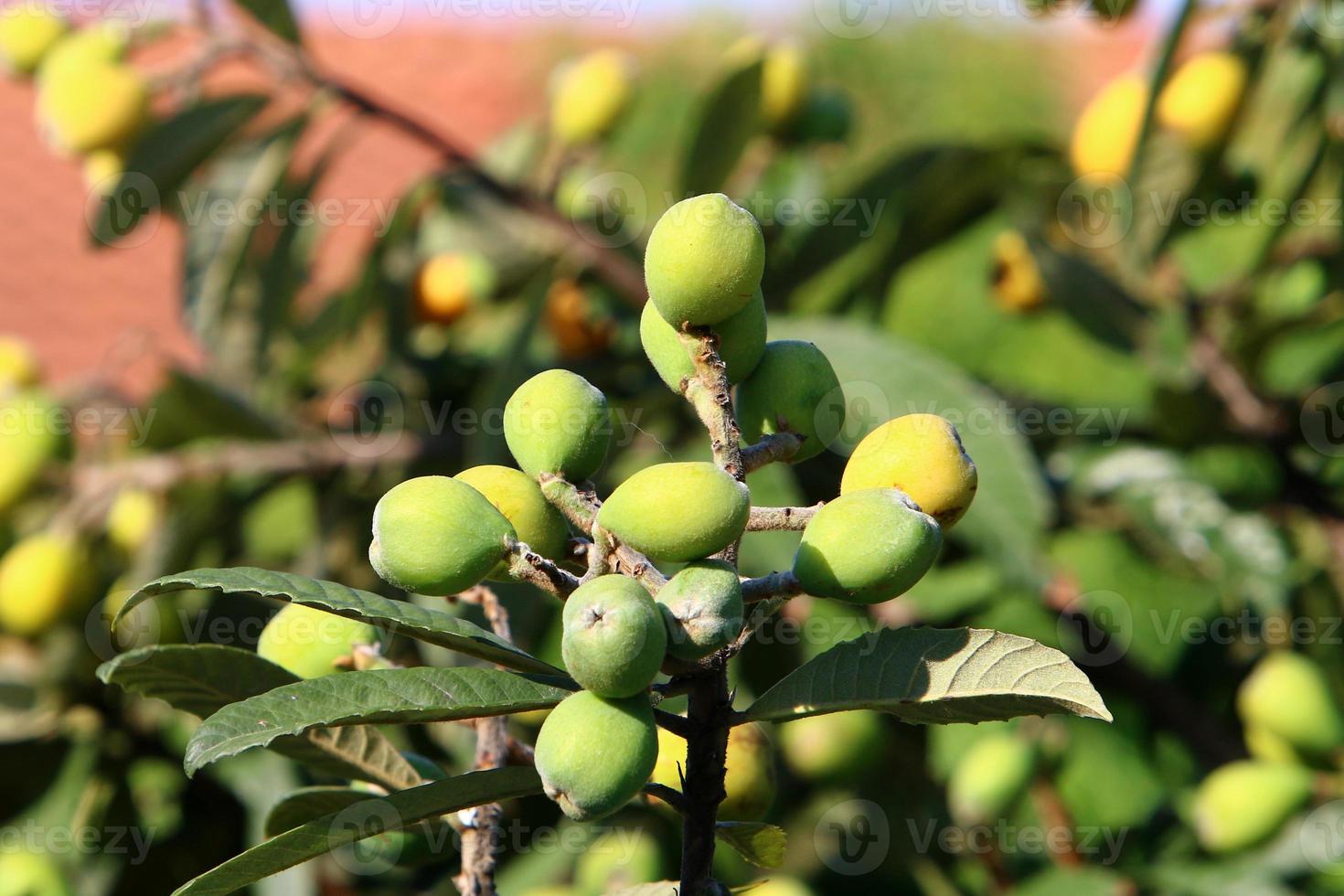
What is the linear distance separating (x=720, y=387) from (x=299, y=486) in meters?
1.32

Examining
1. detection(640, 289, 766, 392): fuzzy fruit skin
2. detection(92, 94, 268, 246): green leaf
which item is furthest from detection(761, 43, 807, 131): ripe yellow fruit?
detection(640, 289, 766, 392): fuzzy fruit skin

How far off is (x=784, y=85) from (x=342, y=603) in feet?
4.17

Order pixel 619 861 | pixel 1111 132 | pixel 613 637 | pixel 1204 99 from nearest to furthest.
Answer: pixel 613 637 → pixel 619 861 → pixel 1204 99 → pixel 1111 132

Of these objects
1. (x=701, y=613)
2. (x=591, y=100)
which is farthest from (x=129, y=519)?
(x=701, y=613)

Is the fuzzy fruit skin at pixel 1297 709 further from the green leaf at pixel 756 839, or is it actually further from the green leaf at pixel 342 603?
the green leaf at pixel 342 603

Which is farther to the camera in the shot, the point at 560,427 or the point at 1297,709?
the point at 1297,709

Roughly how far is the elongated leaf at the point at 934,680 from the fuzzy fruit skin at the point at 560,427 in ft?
0.38

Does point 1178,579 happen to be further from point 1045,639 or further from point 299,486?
point 299,486

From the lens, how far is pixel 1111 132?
140 centimetres

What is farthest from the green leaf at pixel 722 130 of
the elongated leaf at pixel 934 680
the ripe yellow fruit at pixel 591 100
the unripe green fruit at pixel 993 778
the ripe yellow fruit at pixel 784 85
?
the elongated leaf at pixel 934 680

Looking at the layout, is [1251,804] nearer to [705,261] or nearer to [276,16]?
[705,261]

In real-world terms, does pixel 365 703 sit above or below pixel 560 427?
below

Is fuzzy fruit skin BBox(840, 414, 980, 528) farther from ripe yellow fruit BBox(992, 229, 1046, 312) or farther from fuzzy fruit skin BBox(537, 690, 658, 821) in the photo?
ripe yellow fruit BBox(992, 229, 1046, 312)

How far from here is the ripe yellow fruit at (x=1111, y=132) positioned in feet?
4.53
